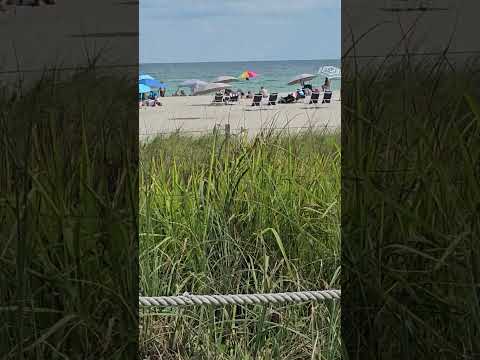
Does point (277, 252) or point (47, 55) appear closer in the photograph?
point (47, 55)

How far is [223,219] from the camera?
174 centimetres

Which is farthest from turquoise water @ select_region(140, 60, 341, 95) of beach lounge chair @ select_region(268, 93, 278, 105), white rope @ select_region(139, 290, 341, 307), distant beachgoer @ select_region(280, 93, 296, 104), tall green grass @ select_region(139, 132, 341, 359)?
white rope @ select_region(139, 290, 341, 307)

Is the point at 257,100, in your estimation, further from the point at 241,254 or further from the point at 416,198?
the point at 416,198

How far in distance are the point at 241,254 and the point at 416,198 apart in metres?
0.69

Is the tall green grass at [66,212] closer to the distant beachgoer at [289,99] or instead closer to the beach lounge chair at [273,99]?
the distant beachgoer at [289,99]

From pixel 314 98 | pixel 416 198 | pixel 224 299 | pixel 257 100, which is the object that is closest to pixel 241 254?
pixel 224 299

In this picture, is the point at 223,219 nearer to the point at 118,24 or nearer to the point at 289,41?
the point at 118,24

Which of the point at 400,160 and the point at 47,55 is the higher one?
the point at 47,55

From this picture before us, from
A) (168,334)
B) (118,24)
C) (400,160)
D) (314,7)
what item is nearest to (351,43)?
(400,160)

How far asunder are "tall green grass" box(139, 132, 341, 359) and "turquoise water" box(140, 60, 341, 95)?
20.6 ft

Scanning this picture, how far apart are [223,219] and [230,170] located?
14 cm

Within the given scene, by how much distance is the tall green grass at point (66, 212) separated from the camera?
3.47 feet

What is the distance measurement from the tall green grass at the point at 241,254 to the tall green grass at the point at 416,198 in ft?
1.48

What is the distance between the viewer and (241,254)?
5.75 ft
